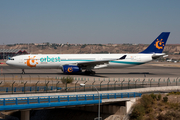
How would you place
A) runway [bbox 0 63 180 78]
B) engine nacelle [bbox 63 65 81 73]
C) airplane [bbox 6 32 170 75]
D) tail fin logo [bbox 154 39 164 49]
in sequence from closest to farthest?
1. engine nacelle [bbox 63 65 81 73]
2. airplane [bbox 6 32 170 75]
3. runway [bbox 0 63 180 78]
4. tail fin logo [bbox 154 39 164 49]

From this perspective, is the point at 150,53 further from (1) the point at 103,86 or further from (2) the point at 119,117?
(2) the point at 119,117

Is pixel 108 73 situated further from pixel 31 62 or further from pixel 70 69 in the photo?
pixel 31 62

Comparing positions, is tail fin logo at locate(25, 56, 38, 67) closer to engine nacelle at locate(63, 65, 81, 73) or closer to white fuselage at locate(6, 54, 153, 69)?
white fuselage at locate(6, 54, 153, 69)

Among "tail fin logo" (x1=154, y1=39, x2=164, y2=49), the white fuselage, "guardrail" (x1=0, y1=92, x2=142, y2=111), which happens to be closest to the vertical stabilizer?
"tail fin logo" (x1=154, y1=39, x2=164, y2=49)

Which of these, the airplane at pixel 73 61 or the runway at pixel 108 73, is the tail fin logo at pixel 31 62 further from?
the runway at pixel 108 73

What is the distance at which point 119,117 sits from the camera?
35.2 m

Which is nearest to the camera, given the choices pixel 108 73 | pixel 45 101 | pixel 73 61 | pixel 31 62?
pixel 45 101

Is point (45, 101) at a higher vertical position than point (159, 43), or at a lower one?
lower

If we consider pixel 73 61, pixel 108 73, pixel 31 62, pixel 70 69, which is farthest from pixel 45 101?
pixel 108 73

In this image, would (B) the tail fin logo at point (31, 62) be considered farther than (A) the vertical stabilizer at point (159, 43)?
No

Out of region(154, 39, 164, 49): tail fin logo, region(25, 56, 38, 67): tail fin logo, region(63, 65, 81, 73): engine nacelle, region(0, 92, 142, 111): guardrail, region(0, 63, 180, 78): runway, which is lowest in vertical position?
region(0, 63, 180, 78): runway

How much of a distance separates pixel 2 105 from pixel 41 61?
33098 millimetres

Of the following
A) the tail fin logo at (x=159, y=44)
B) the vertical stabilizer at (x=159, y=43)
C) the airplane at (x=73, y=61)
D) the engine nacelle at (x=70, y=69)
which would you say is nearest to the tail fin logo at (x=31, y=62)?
the airplane at (x=73, y=61)

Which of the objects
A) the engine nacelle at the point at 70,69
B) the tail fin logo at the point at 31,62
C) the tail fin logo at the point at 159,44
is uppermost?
the tail fin logo at the point at 159,44
